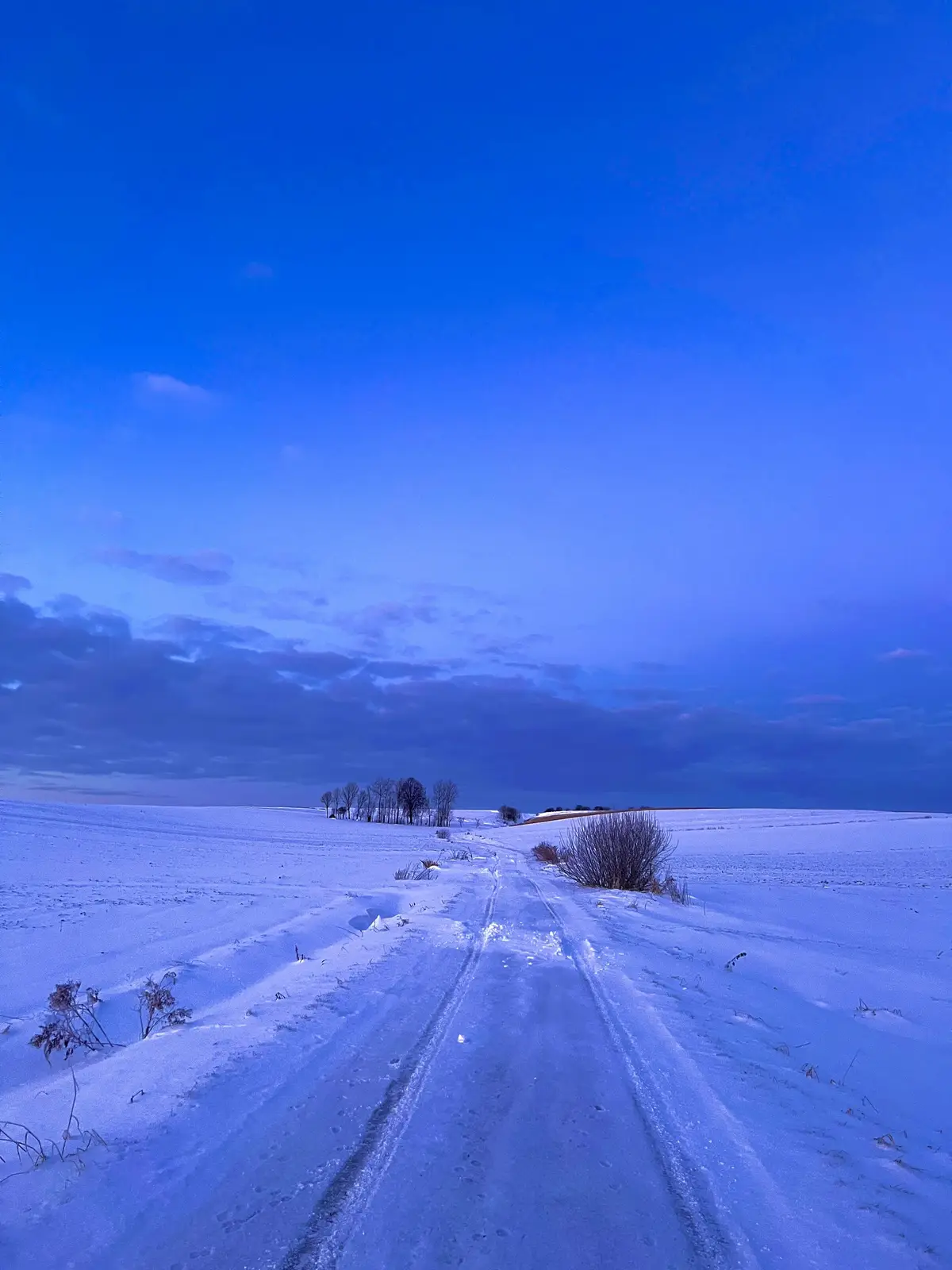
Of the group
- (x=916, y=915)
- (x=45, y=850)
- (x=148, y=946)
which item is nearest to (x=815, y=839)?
(x=916, y=915)

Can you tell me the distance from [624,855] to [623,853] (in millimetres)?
70

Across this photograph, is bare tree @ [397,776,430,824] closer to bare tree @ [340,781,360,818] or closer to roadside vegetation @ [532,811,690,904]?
bare tree @ [340,781,360,818]

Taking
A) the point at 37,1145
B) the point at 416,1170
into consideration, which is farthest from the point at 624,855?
the point at 37,1145

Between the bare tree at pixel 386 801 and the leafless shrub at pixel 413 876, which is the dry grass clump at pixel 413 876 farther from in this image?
the bare tree at pixel 386 801

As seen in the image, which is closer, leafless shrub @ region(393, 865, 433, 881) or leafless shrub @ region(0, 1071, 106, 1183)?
leafless shrub @ region(0, 1071, 106, 1183)

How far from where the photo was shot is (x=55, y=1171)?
3898 mm

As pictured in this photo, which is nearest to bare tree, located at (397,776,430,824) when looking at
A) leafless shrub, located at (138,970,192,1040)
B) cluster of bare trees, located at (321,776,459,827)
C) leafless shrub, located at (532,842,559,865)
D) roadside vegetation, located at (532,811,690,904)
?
cluster of bare trees, located at (321,776,459,827)

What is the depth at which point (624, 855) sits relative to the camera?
893 inches

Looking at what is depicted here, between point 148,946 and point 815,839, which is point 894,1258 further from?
point 815,839

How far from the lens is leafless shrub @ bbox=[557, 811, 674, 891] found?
73.5 ft

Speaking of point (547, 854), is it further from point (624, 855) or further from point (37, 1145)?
point (37, 1145)

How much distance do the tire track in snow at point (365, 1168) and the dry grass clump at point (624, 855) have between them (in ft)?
54.8

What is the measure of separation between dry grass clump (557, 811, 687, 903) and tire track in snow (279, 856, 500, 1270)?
1671cm

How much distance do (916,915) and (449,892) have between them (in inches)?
446
